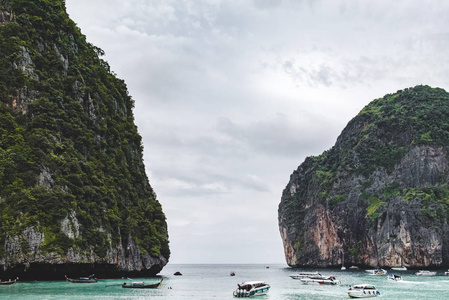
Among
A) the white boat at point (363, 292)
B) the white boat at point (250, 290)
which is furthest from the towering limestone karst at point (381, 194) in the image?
the white boat at point (250, 290)

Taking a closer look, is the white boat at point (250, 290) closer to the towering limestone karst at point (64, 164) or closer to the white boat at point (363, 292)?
the white boat at point (363, 292)

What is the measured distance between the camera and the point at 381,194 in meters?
122

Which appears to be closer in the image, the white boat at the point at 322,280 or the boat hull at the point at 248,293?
the boat hull at the point at 248,293

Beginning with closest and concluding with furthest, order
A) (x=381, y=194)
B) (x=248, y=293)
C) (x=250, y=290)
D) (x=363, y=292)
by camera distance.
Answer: (x=248, y=293) → (x=363, y=292) → (x=250, y=290) → (x=381, y=194)

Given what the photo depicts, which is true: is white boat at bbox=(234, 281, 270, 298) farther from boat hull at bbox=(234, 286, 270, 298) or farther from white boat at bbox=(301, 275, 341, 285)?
white boat at bbox=(301, 275, 341, 285)

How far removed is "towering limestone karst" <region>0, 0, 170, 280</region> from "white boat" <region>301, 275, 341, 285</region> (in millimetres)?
24125

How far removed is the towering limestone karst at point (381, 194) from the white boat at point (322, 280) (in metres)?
38.9

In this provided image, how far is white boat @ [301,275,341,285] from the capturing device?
71125 mm

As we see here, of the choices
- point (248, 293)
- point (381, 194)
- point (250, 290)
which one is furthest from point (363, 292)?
point (381, 194)

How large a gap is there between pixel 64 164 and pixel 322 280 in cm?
4052

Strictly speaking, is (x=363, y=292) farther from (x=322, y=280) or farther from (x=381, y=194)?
(x=381, y=194)

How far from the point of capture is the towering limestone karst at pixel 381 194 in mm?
106250

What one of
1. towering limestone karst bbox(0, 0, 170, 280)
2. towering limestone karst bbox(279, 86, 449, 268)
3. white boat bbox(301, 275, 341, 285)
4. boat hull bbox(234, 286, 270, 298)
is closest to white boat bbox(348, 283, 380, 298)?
boat hull bbox(234, 286, 270, 298)

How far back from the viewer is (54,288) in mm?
52250
